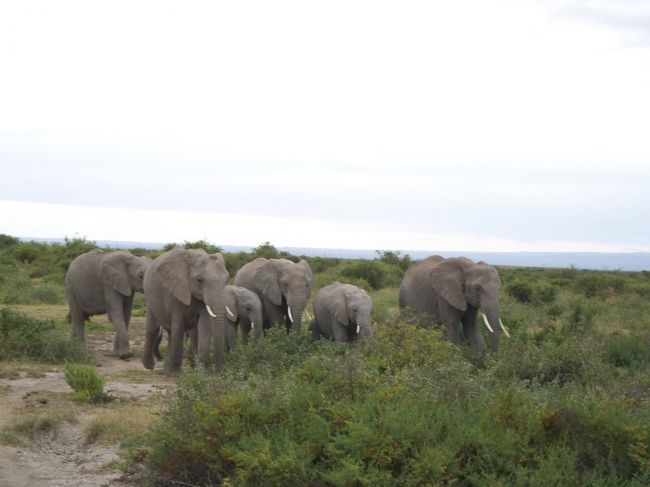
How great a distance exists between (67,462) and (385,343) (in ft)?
13.8

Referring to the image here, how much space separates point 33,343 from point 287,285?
4054mm

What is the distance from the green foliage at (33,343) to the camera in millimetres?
14328

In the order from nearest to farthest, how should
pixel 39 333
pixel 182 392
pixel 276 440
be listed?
pixel 276 440 → pixel 182 392 → pixel 39 333

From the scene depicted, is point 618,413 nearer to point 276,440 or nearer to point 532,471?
point 532,471

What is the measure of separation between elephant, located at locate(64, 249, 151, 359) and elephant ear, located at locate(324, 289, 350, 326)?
346 centimetres

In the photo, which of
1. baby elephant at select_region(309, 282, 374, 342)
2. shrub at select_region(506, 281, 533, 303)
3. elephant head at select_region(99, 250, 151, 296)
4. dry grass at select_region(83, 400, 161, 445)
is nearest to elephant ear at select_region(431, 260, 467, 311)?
baby elephant at select_region(309, 282, 374, 342)

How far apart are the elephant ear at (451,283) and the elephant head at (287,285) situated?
84.1 inches

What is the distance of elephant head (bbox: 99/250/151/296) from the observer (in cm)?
1611

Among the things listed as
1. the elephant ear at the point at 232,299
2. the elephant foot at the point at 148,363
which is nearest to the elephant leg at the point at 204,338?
the elephant ear at the point at 232,299

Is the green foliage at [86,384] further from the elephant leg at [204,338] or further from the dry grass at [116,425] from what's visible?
the elephant leg at [204,338]

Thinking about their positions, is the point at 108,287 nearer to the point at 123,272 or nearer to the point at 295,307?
the point at 123,272

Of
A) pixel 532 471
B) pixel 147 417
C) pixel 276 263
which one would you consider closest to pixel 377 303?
pixel 276 263

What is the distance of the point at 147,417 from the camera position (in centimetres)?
1000

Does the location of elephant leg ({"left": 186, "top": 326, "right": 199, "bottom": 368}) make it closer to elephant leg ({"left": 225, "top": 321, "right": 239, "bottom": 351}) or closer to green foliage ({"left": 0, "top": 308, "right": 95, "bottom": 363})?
elephant leg ({"left": 225, "top": 321, "right": 239, "bottom": 351})
